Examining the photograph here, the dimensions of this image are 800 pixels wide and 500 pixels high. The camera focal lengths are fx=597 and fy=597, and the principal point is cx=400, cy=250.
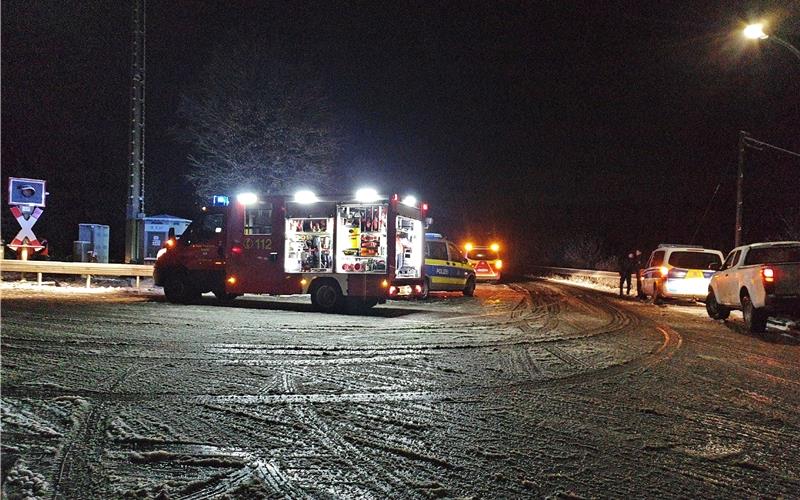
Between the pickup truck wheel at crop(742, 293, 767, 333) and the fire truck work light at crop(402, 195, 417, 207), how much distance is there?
738cm

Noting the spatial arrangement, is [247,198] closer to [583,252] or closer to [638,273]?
[638,273]

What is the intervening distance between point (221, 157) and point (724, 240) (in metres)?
45.8

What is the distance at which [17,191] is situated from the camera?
717 inches

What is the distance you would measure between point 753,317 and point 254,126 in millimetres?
21598

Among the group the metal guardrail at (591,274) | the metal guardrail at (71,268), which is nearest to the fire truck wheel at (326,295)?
the metal guardrail at (71,268)

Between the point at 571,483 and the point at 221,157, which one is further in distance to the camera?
the point at 221,157

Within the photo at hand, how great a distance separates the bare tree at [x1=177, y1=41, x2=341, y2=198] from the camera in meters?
26.8

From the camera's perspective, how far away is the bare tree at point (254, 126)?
26.8 metres

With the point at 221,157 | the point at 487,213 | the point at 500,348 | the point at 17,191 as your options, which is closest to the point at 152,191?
the point at 221,157

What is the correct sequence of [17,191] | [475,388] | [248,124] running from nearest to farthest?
[475,388], [17,191], [248,124]

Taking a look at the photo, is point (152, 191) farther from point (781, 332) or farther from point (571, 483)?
point (571, 483)

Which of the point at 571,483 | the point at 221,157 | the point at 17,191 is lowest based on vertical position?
the point at 571,483

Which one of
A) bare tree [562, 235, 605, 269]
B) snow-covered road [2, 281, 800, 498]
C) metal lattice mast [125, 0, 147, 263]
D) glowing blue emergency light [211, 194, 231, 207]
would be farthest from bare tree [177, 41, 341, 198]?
bare tree [562, 235, 605, 269]

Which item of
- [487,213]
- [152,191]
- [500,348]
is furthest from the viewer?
[487,213]
